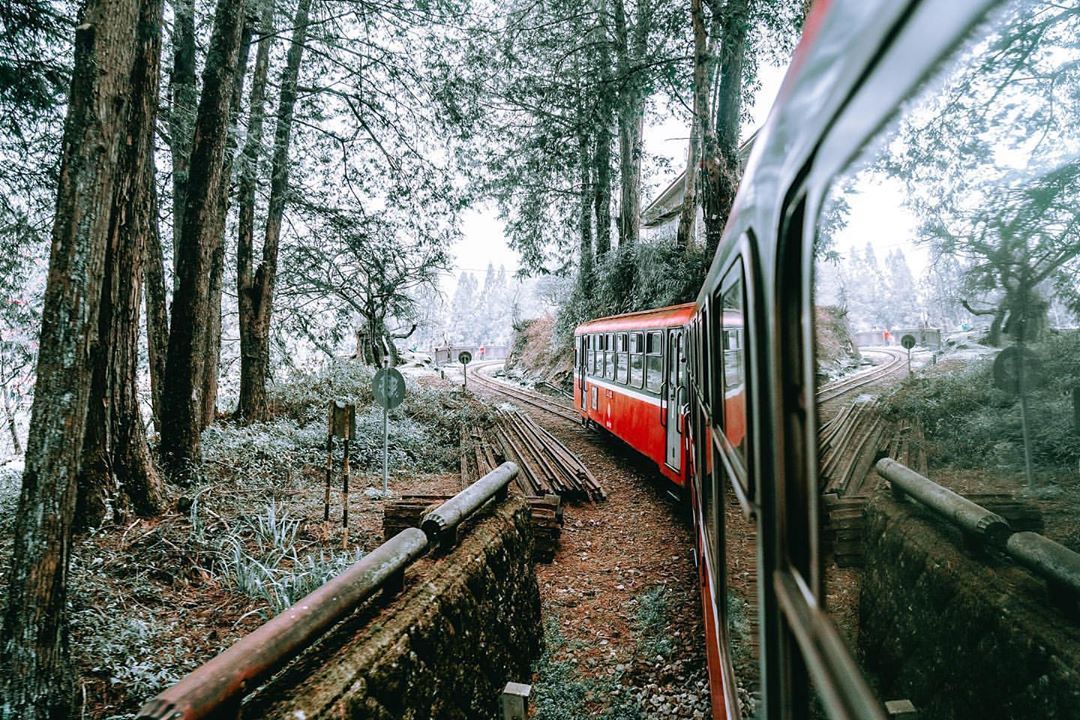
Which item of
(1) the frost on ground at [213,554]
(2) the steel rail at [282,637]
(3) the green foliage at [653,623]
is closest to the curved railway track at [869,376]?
(2) the steel rail at [282,637]

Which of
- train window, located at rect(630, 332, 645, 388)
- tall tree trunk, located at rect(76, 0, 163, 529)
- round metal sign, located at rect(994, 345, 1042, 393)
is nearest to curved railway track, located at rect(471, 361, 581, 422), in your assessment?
train window, located at rect(630, 332, 645, 388)

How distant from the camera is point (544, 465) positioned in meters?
9.75

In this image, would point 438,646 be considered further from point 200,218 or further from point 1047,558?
point 200,218

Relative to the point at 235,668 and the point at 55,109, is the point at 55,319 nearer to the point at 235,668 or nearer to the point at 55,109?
the point at 235,668

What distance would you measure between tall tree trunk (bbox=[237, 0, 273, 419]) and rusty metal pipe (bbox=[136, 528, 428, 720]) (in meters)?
8.91

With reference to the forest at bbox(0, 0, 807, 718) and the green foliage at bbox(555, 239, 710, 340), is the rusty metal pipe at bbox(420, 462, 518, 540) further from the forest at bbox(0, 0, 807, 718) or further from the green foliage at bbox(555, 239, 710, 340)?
the green foliage at bbox(555, 239, 710, 340)

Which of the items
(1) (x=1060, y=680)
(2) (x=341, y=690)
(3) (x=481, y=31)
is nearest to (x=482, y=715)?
(2) (x=341, y=690)

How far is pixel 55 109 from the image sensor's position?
6188 millimetres

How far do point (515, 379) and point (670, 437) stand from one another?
22695 millimetres

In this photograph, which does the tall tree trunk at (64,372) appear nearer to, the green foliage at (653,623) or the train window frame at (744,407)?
the train window frame at (744,407)

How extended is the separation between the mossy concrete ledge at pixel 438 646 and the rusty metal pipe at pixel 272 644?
0.54 feet

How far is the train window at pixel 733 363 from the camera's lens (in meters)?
1.84

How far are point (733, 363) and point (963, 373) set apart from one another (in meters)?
1.39

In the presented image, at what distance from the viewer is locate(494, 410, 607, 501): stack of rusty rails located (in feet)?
28.1
